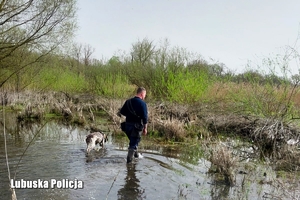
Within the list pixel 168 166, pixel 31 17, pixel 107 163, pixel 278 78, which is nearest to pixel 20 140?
pixel 107 163

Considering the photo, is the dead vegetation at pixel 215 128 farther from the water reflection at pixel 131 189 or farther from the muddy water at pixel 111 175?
the water reflection at pixel 131 189

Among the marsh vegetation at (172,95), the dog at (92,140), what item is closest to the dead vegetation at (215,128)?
the marsh vegetation at (172,95)

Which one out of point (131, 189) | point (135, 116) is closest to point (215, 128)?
point (135, 116)

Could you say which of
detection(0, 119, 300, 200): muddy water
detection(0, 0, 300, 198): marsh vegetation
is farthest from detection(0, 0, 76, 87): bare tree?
detection(0, 119, 300, 200): muddy water

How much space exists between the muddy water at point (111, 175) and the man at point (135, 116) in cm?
55

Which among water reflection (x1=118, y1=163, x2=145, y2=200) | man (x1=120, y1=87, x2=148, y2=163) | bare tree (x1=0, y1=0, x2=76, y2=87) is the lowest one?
water reflection (x1=118, y1=163, x2=145, y2=200)

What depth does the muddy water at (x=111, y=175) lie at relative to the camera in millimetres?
5398

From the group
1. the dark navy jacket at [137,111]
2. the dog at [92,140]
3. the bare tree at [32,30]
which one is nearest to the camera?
the dark navy jacket at [137,111]

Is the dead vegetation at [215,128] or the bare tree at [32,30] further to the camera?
the bare tree at [32,30]

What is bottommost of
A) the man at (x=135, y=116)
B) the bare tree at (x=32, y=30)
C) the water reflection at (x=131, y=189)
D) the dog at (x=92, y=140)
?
the water reflection at (x=131, y=189)

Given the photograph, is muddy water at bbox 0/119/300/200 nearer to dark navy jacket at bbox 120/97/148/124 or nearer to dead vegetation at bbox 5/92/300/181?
dead vegetation at bbox 5/92/300/181

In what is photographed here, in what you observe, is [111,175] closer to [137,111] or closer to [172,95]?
[137,111]

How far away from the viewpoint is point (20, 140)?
33.0 ft

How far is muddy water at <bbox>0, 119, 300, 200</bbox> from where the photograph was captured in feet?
17.7
